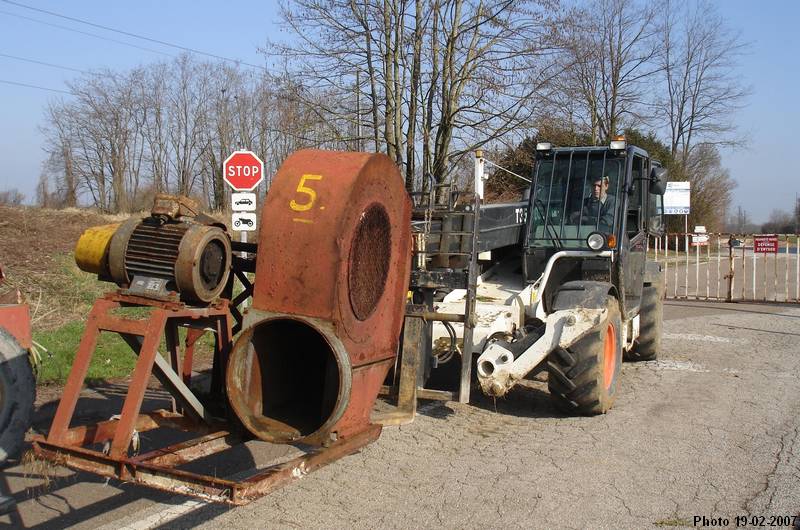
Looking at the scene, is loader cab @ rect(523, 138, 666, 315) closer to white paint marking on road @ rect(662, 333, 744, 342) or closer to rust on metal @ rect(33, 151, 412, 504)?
rust on metal @ rect(33, 151, 412, 504)

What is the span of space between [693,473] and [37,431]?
529 cm

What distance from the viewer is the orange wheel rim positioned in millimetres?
7430

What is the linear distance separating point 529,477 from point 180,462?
100 inches

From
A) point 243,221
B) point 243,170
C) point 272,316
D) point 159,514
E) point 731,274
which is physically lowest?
point 159,514

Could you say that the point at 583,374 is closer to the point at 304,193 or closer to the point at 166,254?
the point at 304,193

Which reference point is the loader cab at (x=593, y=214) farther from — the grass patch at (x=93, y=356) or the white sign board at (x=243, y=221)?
the white sign board at (x=243, y=221)

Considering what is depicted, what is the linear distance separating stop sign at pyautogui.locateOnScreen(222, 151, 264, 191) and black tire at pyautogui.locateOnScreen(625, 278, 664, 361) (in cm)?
585

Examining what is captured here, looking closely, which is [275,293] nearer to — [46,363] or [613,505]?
[613,505]

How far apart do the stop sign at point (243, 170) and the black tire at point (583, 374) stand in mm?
6297

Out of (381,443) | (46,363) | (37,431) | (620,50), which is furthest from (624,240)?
(620,50)

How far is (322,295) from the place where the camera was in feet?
15.1

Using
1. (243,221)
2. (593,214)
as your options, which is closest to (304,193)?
(593,214)

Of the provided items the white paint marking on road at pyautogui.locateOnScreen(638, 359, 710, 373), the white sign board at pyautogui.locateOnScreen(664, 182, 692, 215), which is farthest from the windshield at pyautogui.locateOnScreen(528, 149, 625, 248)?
the white sign board at pyautogui.locateOnScreen(664, 182, 692, 215)

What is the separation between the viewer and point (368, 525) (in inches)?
185
